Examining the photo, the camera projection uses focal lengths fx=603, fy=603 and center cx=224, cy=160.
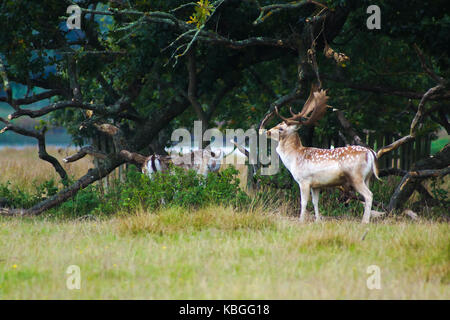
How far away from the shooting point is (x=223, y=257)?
7113mm

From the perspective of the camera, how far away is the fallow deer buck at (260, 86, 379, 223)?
9.15m

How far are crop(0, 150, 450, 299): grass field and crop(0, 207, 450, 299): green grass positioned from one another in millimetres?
13

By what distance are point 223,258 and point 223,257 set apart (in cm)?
7

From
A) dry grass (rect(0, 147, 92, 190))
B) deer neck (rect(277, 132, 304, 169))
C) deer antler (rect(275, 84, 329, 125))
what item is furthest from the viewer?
dry grass (rect(0, 147, 92, 190))

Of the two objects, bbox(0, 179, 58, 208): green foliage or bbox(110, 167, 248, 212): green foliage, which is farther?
bbox(0, 179, 58, 208): green foliage
